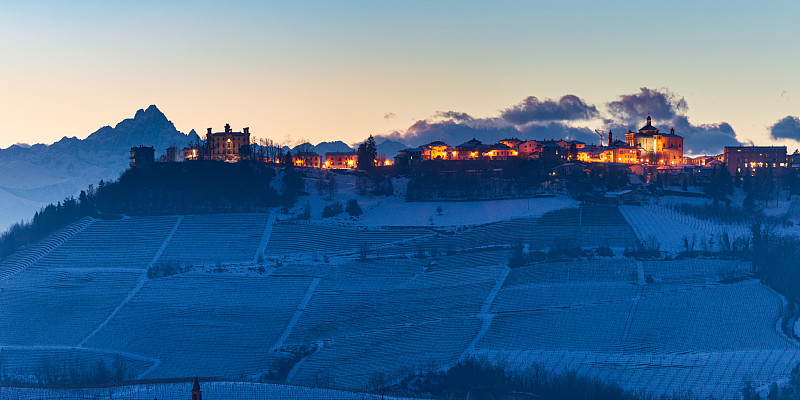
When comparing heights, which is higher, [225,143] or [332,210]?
[225,143]

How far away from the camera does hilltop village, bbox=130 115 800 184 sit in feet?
473

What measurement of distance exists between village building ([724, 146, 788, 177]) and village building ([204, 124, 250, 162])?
187 ft

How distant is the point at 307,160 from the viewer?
153750mm

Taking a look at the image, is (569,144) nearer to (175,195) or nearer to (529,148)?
(529,148)

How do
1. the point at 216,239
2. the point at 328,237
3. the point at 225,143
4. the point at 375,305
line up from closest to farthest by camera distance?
the point at 375,305 → the point at 216,239 → the point at 328,237 → the point at 225,143

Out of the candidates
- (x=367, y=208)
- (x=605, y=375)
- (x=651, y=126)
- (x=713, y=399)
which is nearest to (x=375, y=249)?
(x=367, y=208)

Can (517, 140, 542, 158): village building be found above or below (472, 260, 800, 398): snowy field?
above

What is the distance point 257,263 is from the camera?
110562 millimetres

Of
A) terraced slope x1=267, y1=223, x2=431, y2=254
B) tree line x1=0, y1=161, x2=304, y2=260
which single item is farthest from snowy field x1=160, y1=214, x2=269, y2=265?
tree line x1=0, y1=161, x2=304, y2=260

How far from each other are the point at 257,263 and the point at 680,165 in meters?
62.4

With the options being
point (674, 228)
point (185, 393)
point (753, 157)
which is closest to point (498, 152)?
point (753, 157)

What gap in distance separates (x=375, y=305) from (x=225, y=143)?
52332 millimetres

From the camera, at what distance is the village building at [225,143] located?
Answer: 5694 inches

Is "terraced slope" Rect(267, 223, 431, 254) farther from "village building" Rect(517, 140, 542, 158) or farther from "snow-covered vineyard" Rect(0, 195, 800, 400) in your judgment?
"village building" Rect(517, 140, 542, 158)
